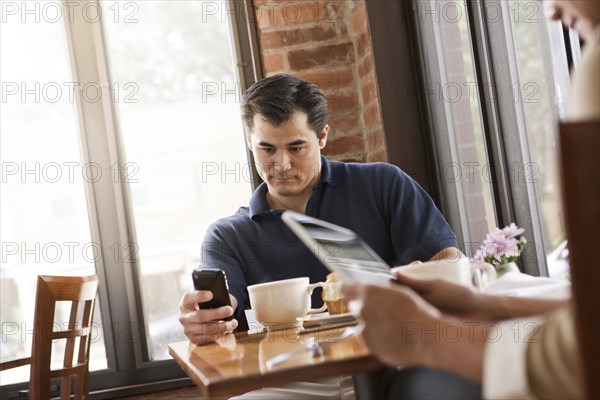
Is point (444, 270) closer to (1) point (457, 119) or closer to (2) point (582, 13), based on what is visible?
(2) point (582, 13)

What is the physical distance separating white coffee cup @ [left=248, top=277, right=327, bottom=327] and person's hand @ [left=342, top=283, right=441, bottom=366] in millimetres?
491

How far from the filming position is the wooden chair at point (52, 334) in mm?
2213

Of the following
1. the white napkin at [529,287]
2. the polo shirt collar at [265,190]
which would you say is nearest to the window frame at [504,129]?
the polo shirt collar at [265,190]

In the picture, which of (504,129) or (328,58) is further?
(328,58)

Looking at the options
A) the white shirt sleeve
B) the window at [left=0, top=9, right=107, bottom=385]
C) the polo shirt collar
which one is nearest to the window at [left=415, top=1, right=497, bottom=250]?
the polo shirt collar

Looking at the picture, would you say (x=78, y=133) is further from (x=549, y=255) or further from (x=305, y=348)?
(x=305, y=348)

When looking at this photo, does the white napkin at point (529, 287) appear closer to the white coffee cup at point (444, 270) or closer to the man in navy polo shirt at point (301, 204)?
the white coffee cup at point (444, 270)

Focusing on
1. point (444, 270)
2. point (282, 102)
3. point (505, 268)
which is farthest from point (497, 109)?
point (444, 270)

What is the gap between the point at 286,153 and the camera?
2.28 m

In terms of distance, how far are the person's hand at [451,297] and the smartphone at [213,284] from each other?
0.48m

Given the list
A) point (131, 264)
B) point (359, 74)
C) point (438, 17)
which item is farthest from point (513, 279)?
point (131, 264)

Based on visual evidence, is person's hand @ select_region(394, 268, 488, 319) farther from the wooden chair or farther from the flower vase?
the wooden chair

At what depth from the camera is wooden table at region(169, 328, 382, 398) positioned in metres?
1.12

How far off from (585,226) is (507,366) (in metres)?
0.20
